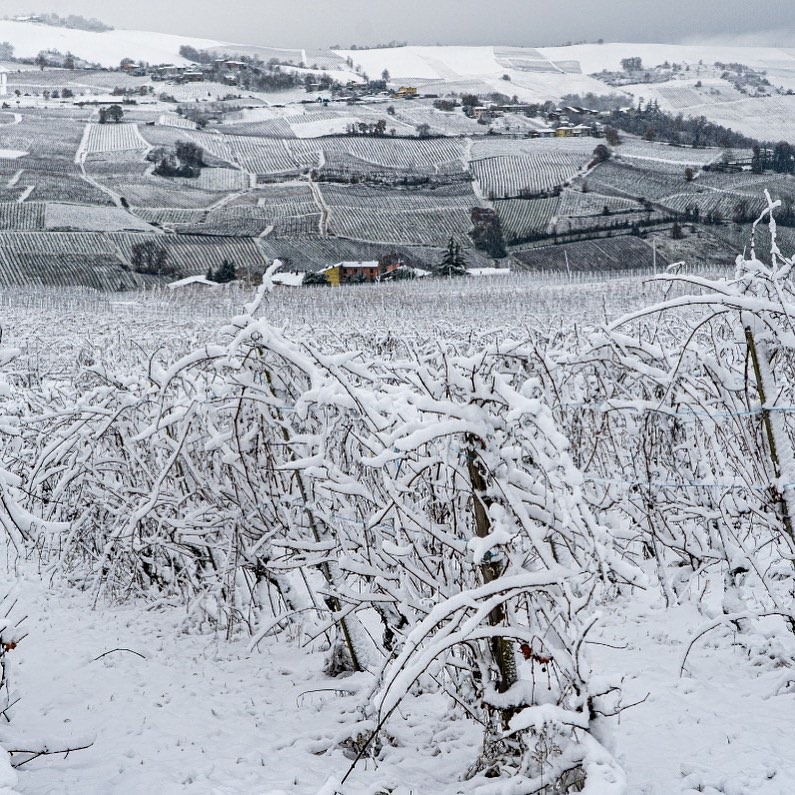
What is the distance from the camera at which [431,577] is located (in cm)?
410

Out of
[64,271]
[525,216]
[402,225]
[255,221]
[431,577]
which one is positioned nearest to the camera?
[431,577]

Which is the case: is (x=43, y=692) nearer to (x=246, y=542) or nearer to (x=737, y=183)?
(x=246, y=542)

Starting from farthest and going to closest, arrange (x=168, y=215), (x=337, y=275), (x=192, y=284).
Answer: (x=168, y=215) < (x=337, y=275) < (x=192, y=284)

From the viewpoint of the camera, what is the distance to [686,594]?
6.40 meters

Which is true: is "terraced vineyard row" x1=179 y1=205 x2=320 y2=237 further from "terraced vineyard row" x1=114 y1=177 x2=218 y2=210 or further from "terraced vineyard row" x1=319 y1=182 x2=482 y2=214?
"terraced vineyard row" x1=319 y1=182 x2=482 y2=214

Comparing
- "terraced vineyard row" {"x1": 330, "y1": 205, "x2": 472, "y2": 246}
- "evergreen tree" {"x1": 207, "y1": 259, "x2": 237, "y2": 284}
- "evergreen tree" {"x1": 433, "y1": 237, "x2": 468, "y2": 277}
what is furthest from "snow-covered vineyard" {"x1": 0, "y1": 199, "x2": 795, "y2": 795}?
"terraced vineyard row" {"x1": 330, "y1": 205, "x2": 472, "y2": 246}

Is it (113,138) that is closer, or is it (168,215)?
(168,215)

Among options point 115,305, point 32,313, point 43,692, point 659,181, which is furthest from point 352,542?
point 659,181

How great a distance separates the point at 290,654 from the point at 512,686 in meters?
3.27

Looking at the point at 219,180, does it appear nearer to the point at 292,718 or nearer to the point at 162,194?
the point at 162,194

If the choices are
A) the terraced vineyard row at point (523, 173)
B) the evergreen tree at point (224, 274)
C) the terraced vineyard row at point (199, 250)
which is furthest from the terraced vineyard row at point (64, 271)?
the terraced vineyard row at point (523, 173)

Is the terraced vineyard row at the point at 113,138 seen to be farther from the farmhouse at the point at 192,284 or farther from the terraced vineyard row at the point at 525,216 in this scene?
the farmhouse at the point at 192,284

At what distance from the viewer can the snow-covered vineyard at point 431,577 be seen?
350 centimetres

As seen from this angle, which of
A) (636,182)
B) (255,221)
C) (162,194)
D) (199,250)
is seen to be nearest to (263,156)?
(162,194)
